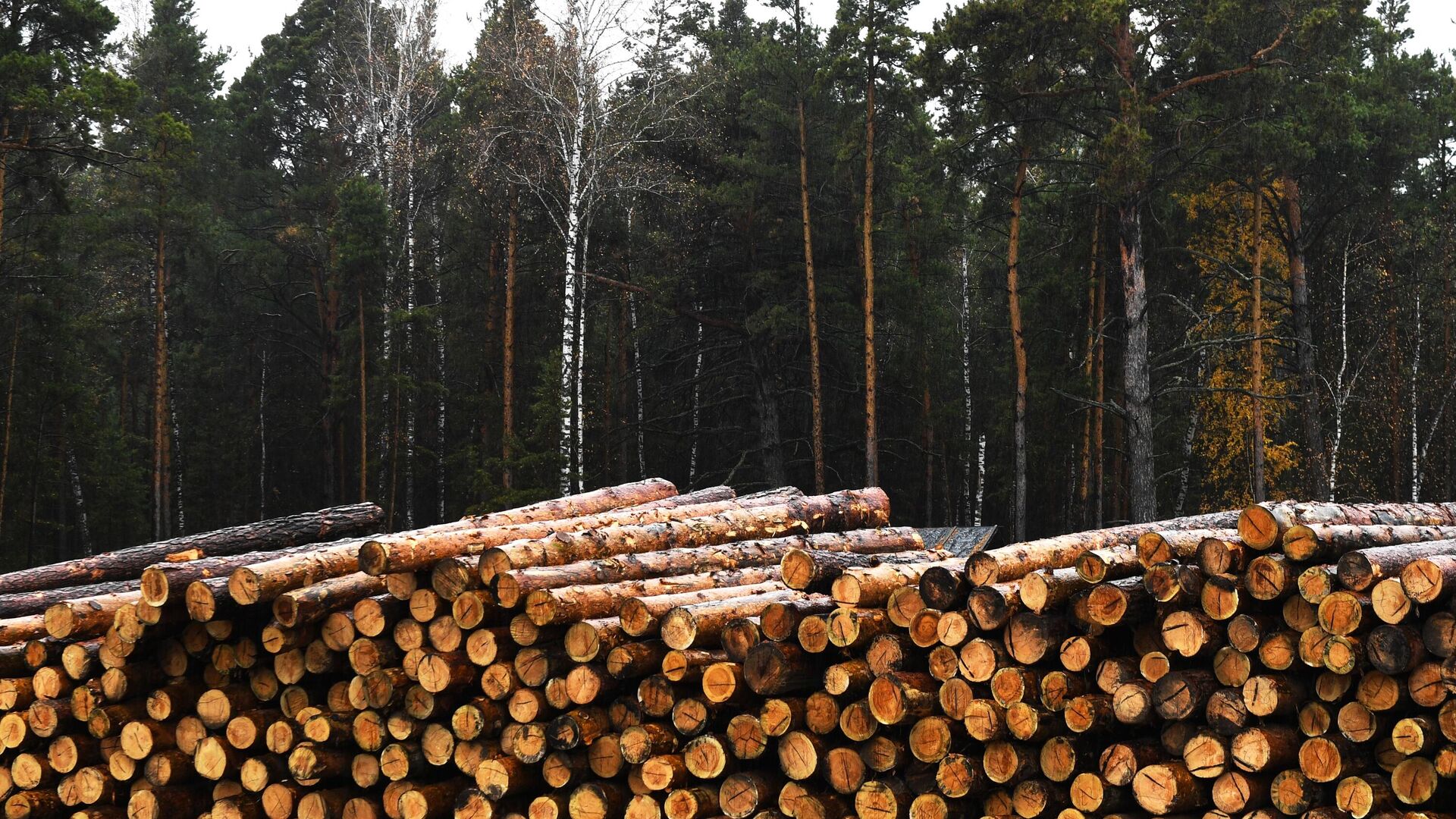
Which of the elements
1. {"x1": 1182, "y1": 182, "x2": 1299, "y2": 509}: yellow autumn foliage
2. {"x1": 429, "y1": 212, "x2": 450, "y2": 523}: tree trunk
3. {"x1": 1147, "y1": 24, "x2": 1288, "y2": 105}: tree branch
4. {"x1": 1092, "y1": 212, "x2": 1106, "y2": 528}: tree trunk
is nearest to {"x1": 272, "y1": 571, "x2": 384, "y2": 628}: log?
{"x1": 1147, "y1": 24, "x2": 1288, "y2": 105}: tree branch


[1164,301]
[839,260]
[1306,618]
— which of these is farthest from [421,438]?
[1306,618]

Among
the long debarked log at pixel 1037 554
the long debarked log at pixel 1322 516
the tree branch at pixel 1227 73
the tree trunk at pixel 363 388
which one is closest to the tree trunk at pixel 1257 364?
the tree branch at pixel 1227 73

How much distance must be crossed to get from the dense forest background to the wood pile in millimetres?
16693

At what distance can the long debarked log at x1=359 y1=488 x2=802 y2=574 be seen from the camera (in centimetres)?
646

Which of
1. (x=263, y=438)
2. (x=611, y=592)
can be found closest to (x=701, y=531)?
(x=611, y=592)

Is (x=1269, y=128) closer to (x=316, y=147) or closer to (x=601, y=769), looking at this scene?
(x=601, y=769)

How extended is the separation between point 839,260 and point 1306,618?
26076 mm

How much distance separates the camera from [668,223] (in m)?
33.3

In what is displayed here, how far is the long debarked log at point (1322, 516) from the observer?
5.19m

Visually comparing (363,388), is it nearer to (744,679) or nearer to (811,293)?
(811,293)

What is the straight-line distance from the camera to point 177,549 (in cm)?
905

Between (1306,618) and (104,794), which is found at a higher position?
(1306,618)

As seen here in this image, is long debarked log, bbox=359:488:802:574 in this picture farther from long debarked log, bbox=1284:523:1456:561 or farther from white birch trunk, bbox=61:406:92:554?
white birch trunk, bbox=61:406:92:554

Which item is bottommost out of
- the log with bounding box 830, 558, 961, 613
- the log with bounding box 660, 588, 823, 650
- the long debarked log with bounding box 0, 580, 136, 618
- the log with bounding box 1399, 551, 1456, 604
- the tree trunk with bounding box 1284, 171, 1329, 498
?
the long debarked log with bounding box 0, 580, 136, 618
